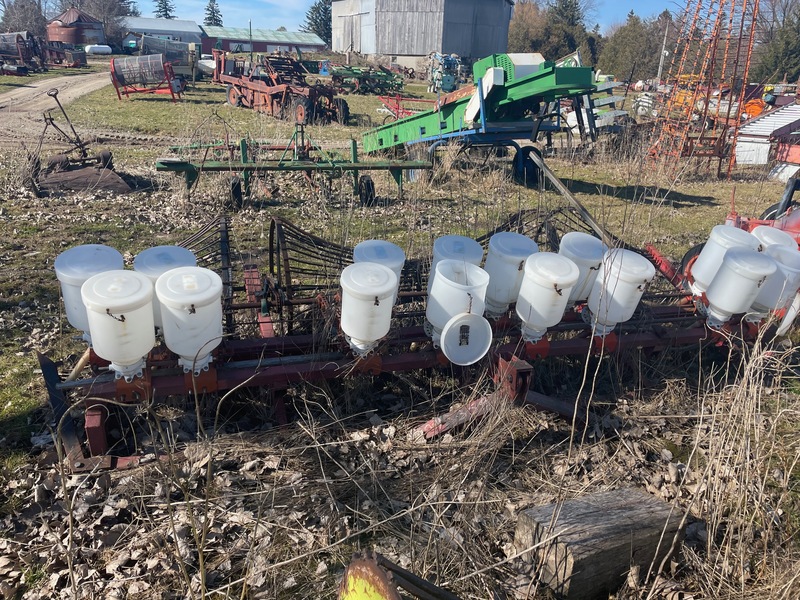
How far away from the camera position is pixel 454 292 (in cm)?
305

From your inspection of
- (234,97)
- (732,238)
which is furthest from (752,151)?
(234,97)

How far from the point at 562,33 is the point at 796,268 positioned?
37578 mm

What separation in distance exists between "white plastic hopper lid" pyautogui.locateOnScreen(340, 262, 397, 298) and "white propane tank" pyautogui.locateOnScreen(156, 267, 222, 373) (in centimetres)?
64

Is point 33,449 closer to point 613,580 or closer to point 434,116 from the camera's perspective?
point 613,580

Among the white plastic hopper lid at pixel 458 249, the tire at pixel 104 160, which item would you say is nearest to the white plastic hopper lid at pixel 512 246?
the white plastic hopper lid at pixel 458 249

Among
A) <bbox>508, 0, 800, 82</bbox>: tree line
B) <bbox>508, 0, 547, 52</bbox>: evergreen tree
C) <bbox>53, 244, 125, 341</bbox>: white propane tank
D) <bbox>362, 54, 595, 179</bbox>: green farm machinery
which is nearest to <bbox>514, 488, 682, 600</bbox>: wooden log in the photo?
<bbox>53, 244, 125, 341</bbox>: white propane tank

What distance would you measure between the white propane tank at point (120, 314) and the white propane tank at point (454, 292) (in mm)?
1456

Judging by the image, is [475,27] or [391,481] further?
[475,27]

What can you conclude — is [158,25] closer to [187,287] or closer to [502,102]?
[502,102]

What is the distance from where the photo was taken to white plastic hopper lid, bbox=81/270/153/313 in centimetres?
251

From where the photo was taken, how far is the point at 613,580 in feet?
8.00

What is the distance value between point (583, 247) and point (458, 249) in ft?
2.64

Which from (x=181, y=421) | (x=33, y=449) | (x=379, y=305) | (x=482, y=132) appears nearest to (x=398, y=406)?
(x=379, y=305)

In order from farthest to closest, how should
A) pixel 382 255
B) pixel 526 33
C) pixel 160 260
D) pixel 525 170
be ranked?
pixel 526 33 → pixel 525 170 → pixel 382 255 → pixel 160 260
